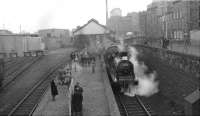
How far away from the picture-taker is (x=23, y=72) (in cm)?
3014

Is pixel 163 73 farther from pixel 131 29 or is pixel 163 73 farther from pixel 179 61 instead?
pixel 131 29

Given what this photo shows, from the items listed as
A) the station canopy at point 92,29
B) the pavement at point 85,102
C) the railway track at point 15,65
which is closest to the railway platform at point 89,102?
the pavement at point 85,102

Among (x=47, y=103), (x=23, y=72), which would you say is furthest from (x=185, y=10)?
(x=47, y=103)

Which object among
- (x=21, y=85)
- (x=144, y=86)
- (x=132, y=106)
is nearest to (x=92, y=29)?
(x=144, y=86)

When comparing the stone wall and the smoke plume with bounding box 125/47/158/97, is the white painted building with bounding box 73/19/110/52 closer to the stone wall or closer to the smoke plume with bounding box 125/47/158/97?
the smoke plume with bounding box 125/47/158/97

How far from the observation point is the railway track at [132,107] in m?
16.4

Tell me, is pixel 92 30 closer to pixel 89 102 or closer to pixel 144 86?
pixel 144 86

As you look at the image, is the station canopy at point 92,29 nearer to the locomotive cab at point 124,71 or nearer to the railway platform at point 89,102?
the railway platform at point 89,102

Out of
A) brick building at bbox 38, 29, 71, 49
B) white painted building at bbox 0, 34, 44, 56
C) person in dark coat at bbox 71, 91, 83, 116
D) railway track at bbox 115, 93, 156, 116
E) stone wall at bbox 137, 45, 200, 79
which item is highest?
brick building at bbox 38, 29, 71, 49

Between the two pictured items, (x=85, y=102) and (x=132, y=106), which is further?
(x=132, y=106)

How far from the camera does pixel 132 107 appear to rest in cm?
1795

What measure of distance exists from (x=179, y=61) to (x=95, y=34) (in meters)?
28.5

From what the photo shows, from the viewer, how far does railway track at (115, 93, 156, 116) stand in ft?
53.7

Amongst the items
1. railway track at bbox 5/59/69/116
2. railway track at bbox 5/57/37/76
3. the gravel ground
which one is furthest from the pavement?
railway track at bbox 5/57/37/76
